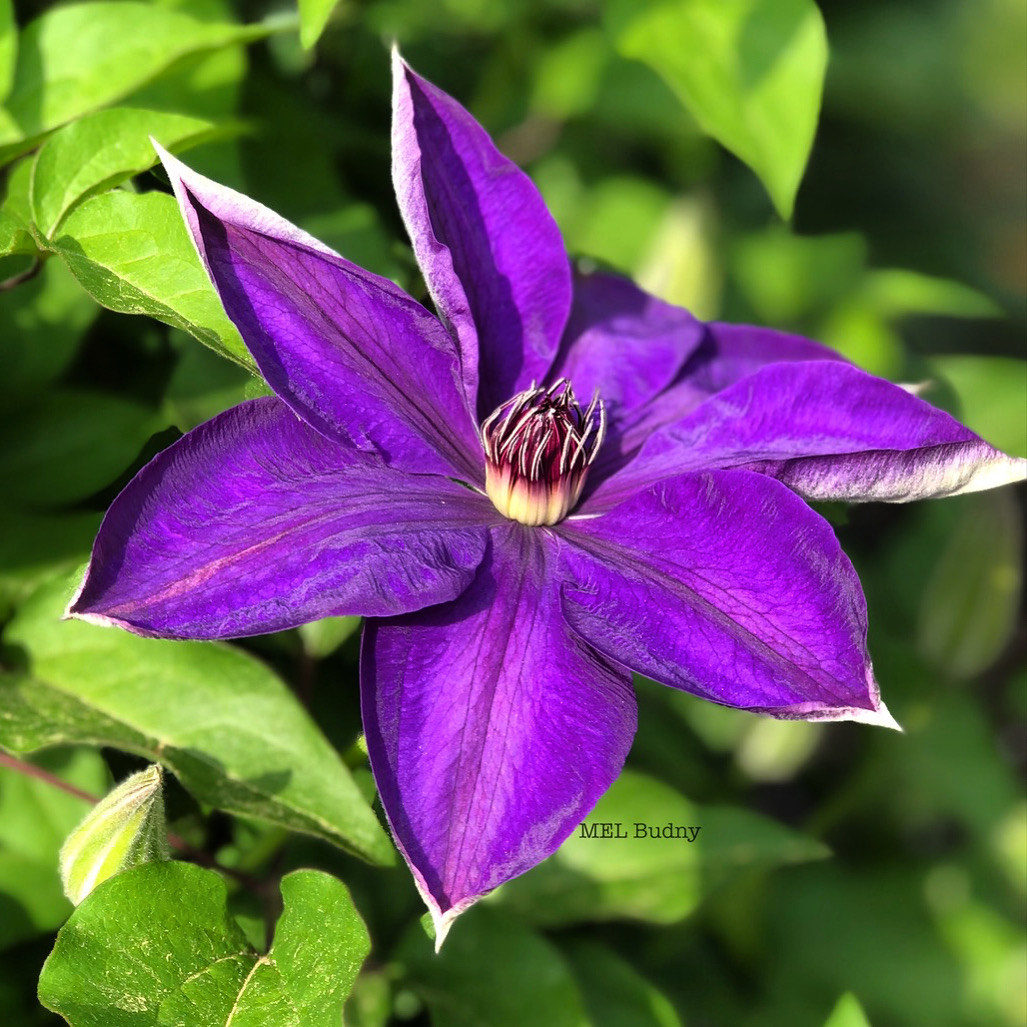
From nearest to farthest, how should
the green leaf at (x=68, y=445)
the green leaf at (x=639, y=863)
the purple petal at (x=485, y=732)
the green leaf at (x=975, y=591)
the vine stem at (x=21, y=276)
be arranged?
the purple petal at (x=485, y=732), the vine stem at (x=21, y=276), the green leaf at (x=68, y=445), the green leaf at (x=639, y=863), the green leaf at (x=975, y=591)

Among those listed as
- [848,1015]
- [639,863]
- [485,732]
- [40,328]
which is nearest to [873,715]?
[485,732]

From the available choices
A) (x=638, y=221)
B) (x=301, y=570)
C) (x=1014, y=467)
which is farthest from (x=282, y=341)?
(x=638, y=221)

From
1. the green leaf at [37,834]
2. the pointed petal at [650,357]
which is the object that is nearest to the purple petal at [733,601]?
the pointed petal at [650,357]

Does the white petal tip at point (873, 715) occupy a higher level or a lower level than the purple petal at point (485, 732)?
higher

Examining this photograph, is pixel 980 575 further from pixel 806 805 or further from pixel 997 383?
pixel 806 805

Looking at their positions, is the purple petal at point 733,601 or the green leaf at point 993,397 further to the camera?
the green leaf at point 993,397

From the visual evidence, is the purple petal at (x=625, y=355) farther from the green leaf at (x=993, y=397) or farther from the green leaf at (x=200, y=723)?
the green leaf at (x=993, y=397)
